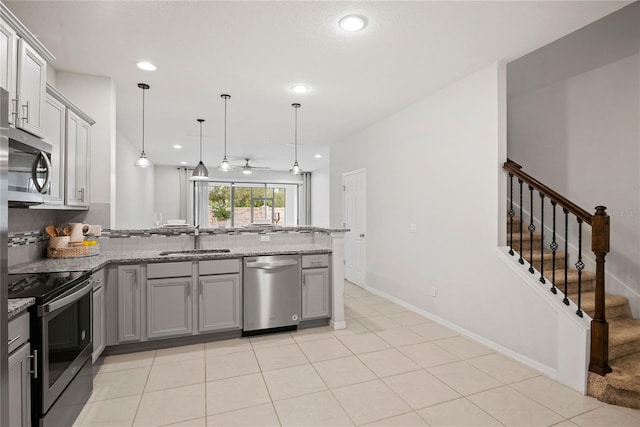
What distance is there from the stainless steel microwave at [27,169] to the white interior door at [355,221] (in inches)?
170

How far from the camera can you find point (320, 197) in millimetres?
10820

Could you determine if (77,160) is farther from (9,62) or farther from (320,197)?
(320,197)

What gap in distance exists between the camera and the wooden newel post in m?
2.37

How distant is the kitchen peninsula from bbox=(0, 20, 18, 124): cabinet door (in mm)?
1160

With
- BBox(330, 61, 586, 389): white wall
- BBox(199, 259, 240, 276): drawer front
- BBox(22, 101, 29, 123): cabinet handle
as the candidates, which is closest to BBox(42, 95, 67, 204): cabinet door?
BBox(22, 101, 29, 123): cabinet handle

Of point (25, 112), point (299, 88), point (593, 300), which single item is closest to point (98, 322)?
point (25, 112)

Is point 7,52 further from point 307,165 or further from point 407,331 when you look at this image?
point 307,165

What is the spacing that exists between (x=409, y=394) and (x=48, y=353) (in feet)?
7.50

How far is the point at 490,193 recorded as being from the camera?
327 cm

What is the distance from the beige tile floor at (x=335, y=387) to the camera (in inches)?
84.4

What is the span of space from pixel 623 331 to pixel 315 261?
2787mm

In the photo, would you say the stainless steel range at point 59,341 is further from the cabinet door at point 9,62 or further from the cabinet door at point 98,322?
the cabinet door at point 9,62

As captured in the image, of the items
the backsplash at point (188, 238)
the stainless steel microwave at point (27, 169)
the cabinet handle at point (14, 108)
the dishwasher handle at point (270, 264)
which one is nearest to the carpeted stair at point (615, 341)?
the dishwasher handle at point (270, 264)

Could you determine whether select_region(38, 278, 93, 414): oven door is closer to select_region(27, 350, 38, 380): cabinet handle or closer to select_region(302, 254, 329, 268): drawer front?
select_region(27, 350, 38, 380): cabinet handle
